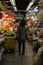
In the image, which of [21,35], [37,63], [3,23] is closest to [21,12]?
[3,23]

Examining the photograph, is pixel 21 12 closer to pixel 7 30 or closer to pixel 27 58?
pixel 7 30

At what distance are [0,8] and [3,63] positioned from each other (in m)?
4.88

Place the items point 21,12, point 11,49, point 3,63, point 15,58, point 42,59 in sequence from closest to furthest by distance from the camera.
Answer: point 42,59
point 3,63
point 15,58
point 11,49
point 21,12

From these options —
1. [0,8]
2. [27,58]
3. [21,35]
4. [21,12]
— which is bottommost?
[21,12]

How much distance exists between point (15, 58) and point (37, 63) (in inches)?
190

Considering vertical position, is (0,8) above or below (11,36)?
above

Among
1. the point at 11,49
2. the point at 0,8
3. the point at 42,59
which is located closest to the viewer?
the point at 42,59

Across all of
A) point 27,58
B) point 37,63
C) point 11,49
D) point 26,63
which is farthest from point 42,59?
point 11,49

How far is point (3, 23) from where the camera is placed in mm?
14430

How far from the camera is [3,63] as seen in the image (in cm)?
982

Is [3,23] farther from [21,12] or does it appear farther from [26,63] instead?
[21,12]

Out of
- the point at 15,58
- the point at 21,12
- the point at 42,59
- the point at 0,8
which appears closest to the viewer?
the point at 42,59

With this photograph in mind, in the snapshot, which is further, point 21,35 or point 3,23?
point 3,23

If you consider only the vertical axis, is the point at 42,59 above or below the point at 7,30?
above
